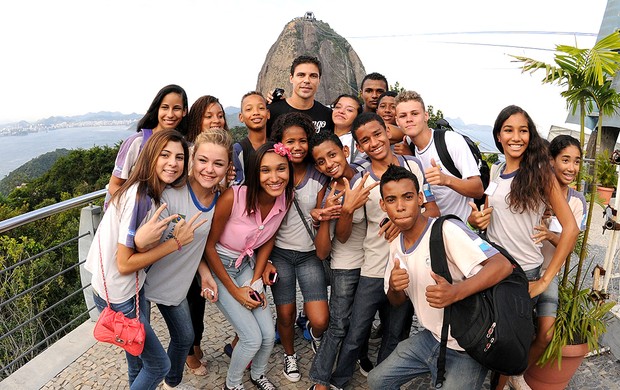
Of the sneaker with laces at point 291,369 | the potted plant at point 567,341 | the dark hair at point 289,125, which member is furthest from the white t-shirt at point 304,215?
the potted plant at point 567,341

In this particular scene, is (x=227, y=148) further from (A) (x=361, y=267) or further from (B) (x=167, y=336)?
(B) (x=167, y=336)

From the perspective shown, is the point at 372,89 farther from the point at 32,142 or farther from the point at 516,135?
the point at 32,142

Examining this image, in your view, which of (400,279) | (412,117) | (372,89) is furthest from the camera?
(372,89)

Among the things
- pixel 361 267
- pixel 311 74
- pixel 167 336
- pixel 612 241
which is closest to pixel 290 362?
pixel 361 267

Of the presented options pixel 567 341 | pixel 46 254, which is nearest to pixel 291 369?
pixel 567 341

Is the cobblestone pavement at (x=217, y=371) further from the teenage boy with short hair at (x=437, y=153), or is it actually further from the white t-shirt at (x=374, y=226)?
the teenage boy with short hair at (x=437, y=153)

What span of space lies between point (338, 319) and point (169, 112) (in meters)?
2.01

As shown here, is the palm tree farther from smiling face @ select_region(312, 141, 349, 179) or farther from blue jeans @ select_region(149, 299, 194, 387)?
blue jeans @ select_region(149, 299, 194, 387)

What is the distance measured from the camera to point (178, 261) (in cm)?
271

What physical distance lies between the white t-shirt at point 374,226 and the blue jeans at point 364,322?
0.08 metres

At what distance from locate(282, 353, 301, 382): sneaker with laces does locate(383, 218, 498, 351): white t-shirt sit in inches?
46.5

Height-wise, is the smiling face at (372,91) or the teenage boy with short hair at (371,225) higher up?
the smiling face at (372,91)

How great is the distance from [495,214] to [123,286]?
2279mm

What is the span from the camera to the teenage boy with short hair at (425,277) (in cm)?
210
